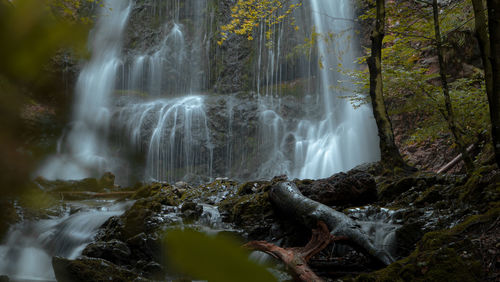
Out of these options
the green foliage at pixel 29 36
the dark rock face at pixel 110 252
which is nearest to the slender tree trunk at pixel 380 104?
the dark rock face at pixel 110 252

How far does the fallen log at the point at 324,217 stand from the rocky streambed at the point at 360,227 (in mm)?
136

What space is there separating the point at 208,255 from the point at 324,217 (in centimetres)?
451

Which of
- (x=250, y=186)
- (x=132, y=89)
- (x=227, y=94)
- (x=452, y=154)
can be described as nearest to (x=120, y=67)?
(x=132, y=89)

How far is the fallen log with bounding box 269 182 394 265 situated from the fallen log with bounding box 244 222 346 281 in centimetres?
18

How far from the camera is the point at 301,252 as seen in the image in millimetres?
3627

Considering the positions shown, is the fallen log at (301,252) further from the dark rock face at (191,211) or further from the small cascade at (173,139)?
the small cascade at (173,139)

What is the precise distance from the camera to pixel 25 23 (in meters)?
0.56

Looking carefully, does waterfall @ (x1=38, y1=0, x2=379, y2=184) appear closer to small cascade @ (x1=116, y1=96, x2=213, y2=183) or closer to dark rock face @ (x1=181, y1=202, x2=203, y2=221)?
small cascade @ (x1=116, y1=96, x2=213, y2=183)

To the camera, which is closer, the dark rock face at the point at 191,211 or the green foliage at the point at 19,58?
the green foliage at the point at 19,58

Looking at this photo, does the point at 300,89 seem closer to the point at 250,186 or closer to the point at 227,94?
the point at 227,94

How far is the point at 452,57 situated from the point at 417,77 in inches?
253

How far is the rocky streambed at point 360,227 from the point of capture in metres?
2.54

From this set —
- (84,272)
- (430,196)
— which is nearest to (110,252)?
(84,272)

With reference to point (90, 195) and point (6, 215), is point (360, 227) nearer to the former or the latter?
point (6, 215)
